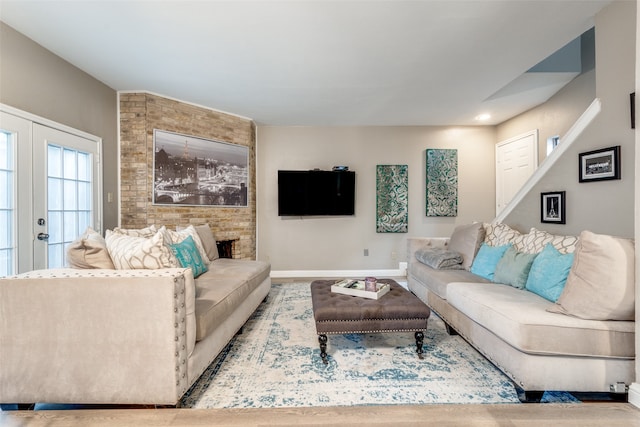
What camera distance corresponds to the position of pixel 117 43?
259cm

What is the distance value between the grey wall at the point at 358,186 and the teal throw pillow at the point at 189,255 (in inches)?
89.0

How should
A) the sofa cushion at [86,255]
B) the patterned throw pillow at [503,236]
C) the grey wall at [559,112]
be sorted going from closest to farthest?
the sofa cushion at [86,255], the patterned throw pillow at [503,236], the grey wall at [559,112]

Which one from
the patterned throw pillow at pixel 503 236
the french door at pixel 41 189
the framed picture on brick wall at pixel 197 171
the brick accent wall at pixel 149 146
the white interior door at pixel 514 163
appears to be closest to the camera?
the french door at pixel 41 189

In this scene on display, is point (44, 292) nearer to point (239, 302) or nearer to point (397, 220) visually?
point (239, 302)

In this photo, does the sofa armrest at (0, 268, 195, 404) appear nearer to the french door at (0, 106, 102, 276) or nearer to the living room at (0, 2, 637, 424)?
the french door at (0, 106, 102, 276)

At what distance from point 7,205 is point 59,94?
1.25m

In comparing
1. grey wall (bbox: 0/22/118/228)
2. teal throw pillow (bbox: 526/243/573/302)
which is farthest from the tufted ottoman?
grey wall (bbox: 0/22/118/228)

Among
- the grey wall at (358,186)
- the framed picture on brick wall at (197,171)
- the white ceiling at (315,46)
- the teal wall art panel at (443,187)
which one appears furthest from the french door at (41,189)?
the teal wall art panel at (443,187)

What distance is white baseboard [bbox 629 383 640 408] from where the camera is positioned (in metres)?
1.53

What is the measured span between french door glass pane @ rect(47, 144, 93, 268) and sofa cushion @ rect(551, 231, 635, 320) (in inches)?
168

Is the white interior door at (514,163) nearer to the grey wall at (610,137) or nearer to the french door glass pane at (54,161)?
the grey wall at (610,137)

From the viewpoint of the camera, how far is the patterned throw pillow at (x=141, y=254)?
1.81 metres

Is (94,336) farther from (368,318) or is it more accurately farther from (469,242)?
(469,242)

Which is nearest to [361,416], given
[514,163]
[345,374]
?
[345,374]
